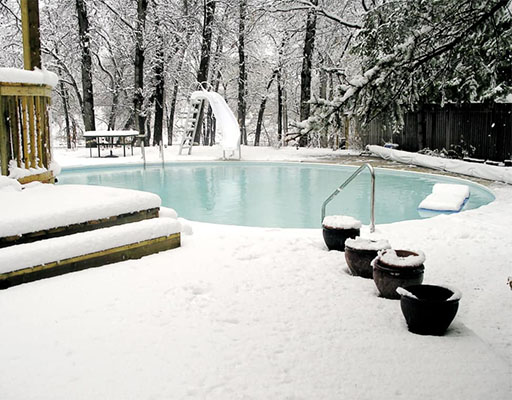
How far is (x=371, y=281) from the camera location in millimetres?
4039

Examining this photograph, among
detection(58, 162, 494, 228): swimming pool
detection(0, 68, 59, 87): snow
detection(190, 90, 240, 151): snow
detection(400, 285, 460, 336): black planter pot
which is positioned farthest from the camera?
detection(190, 90, 240, 151): snow

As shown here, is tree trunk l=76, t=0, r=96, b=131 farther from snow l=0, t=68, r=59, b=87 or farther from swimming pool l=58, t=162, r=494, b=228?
snow l=0, t=68, r=59, b=87

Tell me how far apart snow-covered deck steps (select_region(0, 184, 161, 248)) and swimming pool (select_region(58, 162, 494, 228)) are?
3135 millimetres

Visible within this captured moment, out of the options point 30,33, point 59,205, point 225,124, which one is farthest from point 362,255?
point 225,124

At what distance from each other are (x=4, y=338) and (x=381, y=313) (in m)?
2.37

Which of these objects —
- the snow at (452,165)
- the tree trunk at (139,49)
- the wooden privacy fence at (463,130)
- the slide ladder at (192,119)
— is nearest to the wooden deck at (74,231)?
the wooden privacy fence at (463,130)

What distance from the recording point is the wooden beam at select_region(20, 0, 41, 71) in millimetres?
5766

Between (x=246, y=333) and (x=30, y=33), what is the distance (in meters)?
4.72

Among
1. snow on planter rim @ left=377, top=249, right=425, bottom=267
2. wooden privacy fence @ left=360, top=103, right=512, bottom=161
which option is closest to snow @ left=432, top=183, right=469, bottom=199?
wooden privacy fence @ left=360, top=103, right=512, bottom=161

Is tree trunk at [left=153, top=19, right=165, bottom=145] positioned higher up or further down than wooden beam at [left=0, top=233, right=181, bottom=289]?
higher up

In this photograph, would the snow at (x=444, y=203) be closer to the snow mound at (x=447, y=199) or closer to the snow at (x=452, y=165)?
the snow mound at (x=447, y=199)

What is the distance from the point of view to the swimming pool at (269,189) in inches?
334

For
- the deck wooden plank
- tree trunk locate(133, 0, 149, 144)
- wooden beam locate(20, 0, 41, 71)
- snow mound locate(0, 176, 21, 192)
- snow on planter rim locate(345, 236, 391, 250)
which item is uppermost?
tree trunk locate(133, 0, 149, 144)

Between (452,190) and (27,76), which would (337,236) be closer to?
(27,76)
